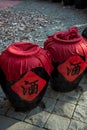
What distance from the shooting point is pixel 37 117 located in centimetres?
293

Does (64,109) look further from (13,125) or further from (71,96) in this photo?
(13,125)

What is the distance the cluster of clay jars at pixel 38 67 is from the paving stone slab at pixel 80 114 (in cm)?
41

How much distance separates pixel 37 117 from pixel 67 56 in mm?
904

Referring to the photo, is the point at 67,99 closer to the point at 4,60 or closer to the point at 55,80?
the point at 55,80

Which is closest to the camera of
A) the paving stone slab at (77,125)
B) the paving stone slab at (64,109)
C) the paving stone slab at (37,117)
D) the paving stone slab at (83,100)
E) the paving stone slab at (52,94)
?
the paving stone slab at (77,125)

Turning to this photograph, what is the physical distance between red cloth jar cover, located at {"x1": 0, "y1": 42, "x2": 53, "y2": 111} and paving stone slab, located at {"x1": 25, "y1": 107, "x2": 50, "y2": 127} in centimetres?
15

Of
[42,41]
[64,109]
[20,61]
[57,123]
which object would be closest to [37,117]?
[57,123]

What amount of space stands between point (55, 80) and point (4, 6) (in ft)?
20.6

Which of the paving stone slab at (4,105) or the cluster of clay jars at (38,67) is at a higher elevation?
the cluster of clay jars at (38,67)

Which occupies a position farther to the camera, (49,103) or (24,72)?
(49,103)

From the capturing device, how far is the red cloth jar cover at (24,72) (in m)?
2.59

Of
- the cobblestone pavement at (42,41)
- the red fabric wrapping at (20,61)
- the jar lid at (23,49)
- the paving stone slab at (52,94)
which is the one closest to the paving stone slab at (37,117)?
the cobblestone pavement at (42,41)

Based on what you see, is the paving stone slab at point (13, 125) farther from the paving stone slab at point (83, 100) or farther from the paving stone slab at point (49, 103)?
the paving stone slab at point (83, 100)

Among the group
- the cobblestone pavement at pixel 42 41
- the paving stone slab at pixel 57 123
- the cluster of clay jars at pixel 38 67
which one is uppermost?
the cluster of clay jars at pixel 38 67
